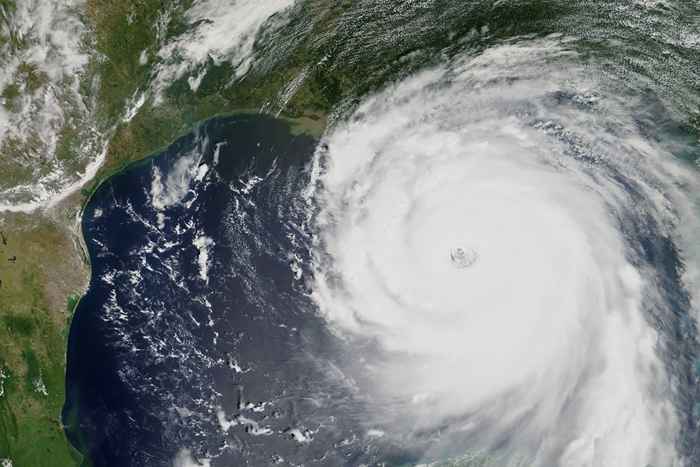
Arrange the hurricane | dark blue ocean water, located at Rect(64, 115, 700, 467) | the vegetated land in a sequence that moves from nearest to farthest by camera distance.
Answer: the hurricane → the vegetated land → dark blue ocean water, located at Rect(64, 115, 700, 467)

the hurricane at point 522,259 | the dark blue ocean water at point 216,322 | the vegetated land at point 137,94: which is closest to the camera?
the hurricane at point 522,259

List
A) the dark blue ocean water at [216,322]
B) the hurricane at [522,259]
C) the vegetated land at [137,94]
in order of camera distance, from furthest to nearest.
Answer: the dark blue ocean water at [216,322] < the vegetated land at [137,94] < the hurricane at [522,259]

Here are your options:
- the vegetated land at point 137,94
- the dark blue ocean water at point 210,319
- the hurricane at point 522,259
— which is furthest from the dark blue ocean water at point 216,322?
the hurricane at point 522,259

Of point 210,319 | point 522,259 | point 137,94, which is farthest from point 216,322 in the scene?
point 522,259

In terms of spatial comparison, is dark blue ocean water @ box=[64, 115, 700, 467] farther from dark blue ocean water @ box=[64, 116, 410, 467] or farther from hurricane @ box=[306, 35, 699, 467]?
hurricane @ box=[306, 35, 699, 467]

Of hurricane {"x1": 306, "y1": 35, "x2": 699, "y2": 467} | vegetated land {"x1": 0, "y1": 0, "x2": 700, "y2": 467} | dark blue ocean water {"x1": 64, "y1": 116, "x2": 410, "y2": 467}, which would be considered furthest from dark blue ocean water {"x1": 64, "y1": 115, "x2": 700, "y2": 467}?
hurricane {"x1": 306, "y1": 35, "x2": 699, "y2": 467}

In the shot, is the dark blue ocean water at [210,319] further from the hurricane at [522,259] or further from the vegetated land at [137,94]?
the hurricane at [522,259]

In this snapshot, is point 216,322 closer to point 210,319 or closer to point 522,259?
point 210,319

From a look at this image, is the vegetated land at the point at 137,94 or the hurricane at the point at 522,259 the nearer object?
the hurricane at the point at 522,259
